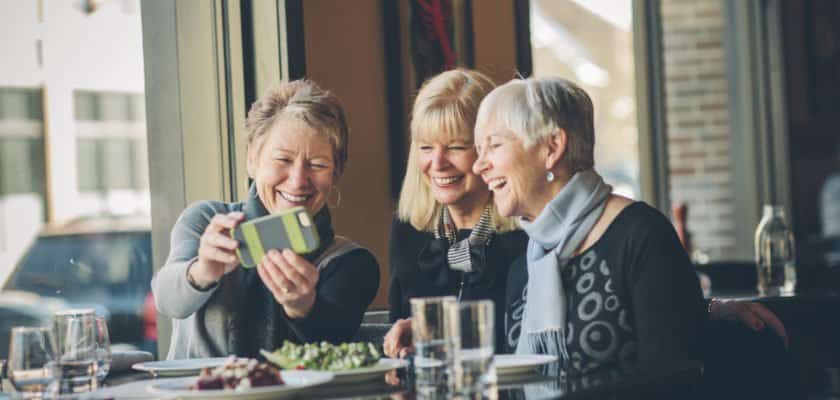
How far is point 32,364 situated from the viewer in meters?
1.75

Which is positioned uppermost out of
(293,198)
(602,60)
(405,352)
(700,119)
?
(602,60)

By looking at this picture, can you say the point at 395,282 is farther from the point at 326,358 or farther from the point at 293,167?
the point at 326,358

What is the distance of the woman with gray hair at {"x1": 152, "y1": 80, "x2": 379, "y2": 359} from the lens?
95.0 inches

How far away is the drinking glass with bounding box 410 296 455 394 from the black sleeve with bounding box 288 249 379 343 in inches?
28.1

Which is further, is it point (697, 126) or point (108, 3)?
point (697, 126)

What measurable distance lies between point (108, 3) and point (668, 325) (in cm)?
194

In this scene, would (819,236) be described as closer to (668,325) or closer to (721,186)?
(721,186)

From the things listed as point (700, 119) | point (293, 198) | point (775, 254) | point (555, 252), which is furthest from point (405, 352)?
point (700, 119)

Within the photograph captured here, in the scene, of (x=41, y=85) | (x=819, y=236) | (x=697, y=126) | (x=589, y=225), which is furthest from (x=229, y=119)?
(x=819, y=236)

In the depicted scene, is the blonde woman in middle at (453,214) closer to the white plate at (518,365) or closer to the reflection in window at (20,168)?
the white plate at (518,365)

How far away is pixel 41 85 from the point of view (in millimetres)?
3094

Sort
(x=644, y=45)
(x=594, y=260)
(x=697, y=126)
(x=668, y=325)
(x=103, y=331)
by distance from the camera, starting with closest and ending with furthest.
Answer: (x=103, y=331) < (x=668, y=325) < (x=594, y=260) < (x=644, y=45) < (x=697, y=126)

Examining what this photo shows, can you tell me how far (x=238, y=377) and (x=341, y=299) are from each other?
0.84 metres

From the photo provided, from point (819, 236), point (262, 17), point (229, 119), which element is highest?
point (262, 17)
